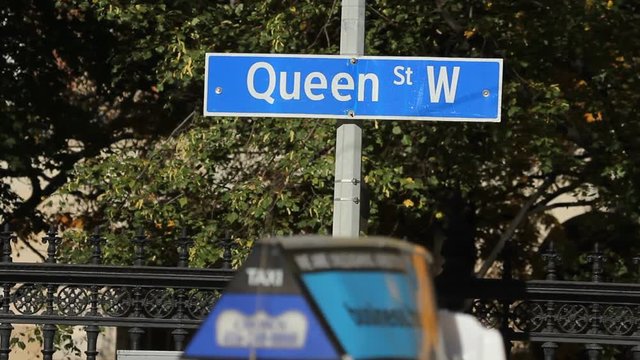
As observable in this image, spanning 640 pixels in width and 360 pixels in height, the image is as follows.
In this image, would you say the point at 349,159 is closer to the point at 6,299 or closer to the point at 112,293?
the point at 112,293

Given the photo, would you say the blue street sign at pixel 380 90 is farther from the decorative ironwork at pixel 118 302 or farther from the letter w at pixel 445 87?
the decorative ironwork at pixel 118 302

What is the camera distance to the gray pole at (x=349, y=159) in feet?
27.0

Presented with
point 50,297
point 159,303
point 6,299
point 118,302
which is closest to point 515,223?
point 159,303

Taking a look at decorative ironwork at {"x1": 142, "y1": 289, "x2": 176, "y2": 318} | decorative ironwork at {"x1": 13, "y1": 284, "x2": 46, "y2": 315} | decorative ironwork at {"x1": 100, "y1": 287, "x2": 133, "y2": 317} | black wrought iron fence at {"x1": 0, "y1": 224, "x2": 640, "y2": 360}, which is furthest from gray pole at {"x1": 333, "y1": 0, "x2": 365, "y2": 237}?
decorative ironwork at {"x1": 13, "y1": 284, "x2": 46, "y2": 315}

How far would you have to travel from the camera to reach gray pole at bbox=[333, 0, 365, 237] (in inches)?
324

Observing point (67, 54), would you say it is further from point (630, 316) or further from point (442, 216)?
point (630, 316)

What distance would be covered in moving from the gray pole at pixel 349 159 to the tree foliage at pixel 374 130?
418cm

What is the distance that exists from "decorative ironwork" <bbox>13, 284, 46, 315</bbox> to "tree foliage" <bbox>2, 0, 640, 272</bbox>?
9.55ft

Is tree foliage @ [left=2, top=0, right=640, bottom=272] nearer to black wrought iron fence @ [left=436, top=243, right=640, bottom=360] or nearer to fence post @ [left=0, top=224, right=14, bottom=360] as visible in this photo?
black wrought iron fence @ [left=436, top=243, right=640, bottom=360]

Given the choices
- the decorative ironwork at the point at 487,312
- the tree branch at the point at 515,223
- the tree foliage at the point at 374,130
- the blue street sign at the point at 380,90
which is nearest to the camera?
the blue street sign at the point at 380,90

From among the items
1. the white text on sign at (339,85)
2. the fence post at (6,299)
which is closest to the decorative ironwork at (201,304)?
the fence post at (6,299)

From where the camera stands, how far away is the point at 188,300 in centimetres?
1017

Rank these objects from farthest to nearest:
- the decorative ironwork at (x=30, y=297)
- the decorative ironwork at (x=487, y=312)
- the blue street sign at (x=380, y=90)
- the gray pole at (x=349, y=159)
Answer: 1. the decorative ironwork at (x=30, y=297)
2. the decorative ironwork at (x=487, y=312)
3. the blue street sign at (x=380, y=90)
4. the gray pole at (x=349, y=159)

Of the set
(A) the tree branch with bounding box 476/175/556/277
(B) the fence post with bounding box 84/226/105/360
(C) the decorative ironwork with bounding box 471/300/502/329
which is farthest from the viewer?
(A) the tree branch with bounding box 476/175/556/277
